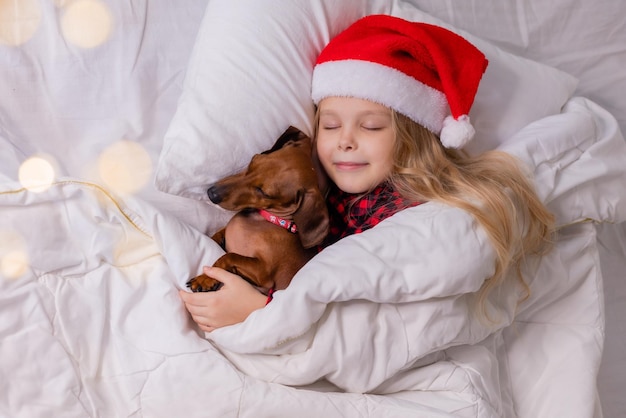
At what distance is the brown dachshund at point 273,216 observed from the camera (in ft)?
5.70

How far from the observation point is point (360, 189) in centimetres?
185

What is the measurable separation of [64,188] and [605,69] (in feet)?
6.12

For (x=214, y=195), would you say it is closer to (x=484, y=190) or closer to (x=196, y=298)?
(x=196, y=298)

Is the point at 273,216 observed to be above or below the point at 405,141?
below

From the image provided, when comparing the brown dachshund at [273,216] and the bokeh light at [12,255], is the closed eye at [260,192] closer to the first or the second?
the brown dachshund at [273,216]

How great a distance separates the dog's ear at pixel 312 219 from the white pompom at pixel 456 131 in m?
0.36

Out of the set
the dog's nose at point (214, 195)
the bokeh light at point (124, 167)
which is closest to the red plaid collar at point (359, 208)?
A: the dog's nose at point (214, 195)

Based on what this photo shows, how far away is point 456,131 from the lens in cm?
176

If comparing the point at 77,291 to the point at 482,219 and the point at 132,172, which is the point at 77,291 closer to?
the point at 132,172

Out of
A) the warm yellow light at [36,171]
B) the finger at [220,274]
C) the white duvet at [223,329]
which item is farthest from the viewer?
the warm yellow light at [36,171]

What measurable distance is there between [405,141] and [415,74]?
0.56 feet

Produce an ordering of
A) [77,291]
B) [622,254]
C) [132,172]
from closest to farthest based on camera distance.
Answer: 1. [77,291]
2. [132,172]
3. [622,254]

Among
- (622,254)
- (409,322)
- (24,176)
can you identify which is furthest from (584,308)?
(24,176)

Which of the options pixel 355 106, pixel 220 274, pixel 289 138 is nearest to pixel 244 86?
pixel 289 138
